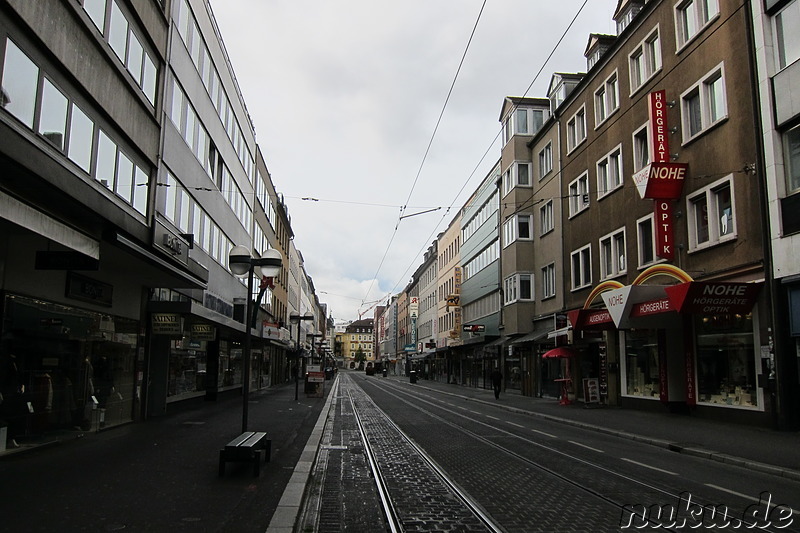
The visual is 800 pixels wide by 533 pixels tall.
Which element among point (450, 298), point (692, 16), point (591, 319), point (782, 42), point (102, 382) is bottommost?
point (102, 382)

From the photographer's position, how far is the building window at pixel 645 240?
2288 centimetres

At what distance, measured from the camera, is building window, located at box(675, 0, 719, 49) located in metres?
19.4

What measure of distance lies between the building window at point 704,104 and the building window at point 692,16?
1.67 metres

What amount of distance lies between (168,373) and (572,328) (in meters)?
16.7

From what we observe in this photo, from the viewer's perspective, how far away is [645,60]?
2366 cm

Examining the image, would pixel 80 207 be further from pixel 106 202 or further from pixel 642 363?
pixel 642 363

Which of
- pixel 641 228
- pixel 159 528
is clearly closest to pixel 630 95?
pixel 641 228

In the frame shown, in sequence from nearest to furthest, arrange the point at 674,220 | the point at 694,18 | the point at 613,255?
the point at 694,18
the point at 674,220
the point at 613,255

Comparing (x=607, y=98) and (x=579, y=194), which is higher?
(x=607, y=98)

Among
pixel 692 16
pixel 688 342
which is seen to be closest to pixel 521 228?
pixel 688 342

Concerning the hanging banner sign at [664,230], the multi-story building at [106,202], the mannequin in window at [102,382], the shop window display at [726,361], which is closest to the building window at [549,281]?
the hanging banner sign at [664,230]

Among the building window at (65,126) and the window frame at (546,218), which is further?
the window frame at (546,218)

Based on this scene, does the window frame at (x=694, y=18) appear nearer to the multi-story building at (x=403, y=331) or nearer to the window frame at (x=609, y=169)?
the window frame at (x=609, y=169)

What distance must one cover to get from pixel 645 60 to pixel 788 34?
772cm
